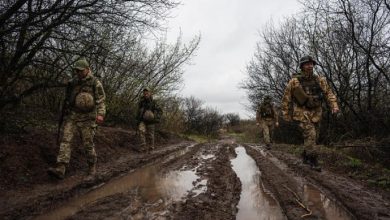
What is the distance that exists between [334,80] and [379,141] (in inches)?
278

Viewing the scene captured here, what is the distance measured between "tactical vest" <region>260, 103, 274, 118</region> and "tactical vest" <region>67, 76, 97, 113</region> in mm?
7955

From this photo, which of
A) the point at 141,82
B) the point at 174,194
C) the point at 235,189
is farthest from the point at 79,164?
the point at 141,82

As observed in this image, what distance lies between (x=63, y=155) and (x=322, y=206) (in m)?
4.26

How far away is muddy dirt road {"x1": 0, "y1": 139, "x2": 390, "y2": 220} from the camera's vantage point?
12.5 feet

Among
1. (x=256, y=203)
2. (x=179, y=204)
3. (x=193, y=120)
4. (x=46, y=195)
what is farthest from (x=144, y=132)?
(x=193, y=120)

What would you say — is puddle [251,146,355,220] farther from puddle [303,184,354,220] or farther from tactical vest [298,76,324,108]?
tactical vest [298,76,324,108]

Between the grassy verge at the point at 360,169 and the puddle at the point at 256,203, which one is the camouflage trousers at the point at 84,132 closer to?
the puddle at the point at 256,203

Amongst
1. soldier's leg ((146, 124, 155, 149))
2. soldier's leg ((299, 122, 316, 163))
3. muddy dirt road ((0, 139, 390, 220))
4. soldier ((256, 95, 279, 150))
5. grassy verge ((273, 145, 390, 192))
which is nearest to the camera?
muddy dirt road ((0, 139, 390, 220))

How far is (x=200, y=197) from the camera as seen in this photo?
449 cm

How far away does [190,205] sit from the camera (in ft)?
13.5

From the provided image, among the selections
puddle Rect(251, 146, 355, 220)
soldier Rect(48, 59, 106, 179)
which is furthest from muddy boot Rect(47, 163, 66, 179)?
puddle Rect(251, 146, 355, 220)

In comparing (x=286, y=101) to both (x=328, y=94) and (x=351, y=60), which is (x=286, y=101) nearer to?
(x=328, y=94)

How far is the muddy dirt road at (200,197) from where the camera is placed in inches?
151

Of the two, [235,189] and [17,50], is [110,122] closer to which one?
[17,50]
